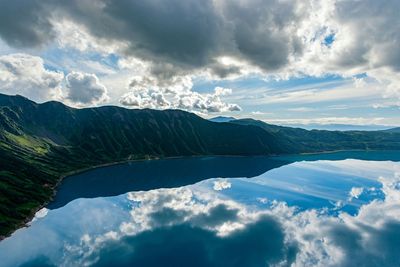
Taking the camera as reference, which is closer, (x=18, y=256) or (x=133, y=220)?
(x=18, y=256)

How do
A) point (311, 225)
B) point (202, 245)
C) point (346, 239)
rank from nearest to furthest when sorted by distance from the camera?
point (202, 245), point (346, 239), point (311, 225)

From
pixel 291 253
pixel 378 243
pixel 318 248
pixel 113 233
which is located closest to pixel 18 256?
pixel 113 233

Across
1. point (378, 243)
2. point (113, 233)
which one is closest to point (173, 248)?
point (113, 233)

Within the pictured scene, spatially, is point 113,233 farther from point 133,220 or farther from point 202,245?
point 202,245

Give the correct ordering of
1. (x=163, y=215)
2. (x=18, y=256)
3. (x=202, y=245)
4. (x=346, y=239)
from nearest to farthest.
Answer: (x=18, y=256)
(x=202, y=245)
(x=346, y=239)
(x=163, y=215)

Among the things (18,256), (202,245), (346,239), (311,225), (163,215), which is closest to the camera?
(18,256)

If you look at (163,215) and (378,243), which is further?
(163,215)

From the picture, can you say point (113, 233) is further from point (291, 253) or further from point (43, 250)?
point (291, 253)
